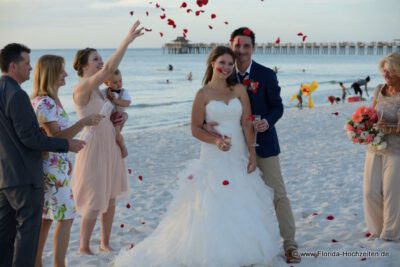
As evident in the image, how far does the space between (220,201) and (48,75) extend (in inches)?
82.4

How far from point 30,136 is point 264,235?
8.17ft

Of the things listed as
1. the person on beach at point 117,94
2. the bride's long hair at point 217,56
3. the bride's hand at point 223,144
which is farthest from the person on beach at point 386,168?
the person on beach at point 117,94

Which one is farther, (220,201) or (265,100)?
(265,100)

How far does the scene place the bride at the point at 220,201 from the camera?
16.5 ft

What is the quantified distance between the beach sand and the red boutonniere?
1860 mm

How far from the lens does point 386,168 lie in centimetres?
607

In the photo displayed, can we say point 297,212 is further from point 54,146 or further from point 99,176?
point 54,146

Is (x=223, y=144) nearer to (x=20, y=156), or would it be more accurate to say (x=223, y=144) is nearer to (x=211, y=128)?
(x=211, y=128)

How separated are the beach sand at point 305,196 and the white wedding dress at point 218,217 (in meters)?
0.52

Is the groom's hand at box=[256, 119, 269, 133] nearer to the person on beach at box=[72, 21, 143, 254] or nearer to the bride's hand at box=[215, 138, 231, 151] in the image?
the bride's hand at box=[215, 138, 231, 151]

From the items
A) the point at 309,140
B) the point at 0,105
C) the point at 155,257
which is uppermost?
the point at 0,105

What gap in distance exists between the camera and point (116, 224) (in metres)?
7.20

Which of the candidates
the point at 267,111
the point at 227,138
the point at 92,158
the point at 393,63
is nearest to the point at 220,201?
the point at 227,138

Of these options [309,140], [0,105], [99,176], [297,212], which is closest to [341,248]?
[297,212]
